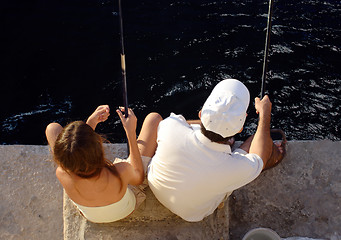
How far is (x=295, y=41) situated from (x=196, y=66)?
62.2 inches

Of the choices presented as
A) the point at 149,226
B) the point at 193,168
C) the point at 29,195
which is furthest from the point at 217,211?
the point at 29,195

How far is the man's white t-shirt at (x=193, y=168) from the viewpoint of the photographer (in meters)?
2.18

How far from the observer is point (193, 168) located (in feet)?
7.20

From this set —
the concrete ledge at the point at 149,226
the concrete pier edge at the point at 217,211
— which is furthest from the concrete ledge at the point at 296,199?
the concrete ledge at the point at 149,226

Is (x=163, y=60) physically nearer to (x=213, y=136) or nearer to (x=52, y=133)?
(x=52, y=133)

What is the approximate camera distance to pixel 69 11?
257 inches

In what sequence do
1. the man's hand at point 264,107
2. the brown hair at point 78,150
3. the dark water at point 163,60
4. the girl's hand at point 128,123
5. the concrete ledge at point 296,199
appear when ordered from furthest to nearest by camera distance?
the dark water at point 163,60 < the concrete ledge at point 296,199 < the man's hand at point 264,107 < the girl's hand at point 128,123 < the brown hair at point 78,150

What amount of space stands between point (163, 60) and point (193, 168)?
12.0ft

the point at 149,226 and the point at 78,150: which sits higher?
the point at 78,150

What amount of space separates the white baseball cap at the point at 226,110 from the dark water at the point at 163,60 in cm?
271

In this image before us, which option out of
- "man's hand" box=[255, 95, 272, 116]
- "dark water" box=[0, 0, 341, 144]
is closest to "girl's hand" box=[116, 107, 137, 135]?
"man's hand" box=[255, 95, 272, 116]

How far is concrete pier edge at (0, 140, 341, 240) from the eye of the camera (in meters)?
2.61

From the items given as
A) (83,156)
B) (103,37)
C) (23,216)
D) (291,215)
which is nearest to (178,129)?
(83,156)

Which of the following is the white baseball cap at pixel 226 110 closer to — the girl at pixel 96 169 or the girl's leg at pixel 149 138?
the girl at pixel 96 169
